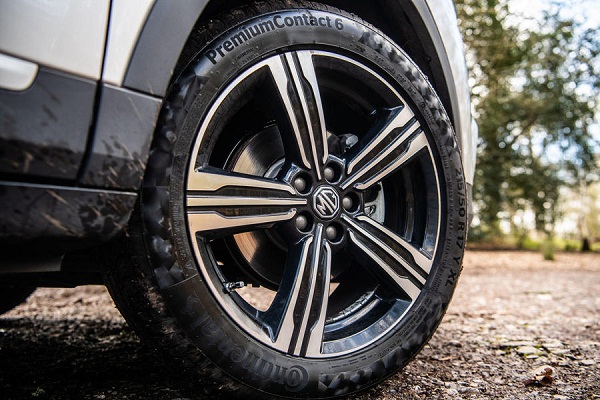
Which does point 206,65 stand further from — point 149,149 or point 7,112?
point 7,112

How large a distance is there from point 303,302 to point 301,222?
23cm

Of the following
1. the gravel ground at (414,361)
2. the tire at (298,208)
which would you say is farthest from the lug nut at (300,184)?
the gravel ground at (414,361)

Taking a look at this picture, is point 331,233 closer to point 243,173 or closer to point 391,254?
point 391,254

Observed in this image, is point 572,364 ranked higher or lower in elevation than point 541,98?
lower

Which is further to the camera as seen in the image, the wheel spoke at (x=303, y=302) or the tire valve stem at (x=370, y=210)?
the tire valve stem at (x=370, y=210)

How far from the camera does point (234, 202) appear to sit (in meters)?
1.46

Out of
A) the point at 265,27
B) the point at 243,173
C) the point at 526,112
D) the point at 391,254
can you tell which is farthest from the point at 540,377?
the point at 526,112

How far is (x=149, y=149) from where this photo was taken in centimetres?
126

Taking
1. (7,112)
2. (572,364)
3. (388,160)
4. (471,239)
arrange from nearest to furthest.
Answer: (7,112), (388,160), (572,364), (471,239)

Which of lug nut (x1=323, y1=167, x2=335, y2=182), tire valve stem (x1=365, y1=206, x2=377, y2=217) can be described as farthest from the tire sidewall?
lug nut (x1=323, y1=167, x2=335, y2=182)

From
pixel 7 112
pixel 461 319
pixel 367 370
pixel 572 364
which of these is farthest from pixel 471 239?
pixel 7 112

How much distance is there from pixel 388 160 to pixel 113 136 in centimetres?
92

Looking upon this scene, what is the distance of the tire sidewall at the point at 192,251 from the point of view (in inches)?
52.3

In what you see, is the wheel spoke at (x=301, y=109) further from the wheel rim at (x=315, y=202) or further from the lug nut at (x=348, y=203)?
the lug nut at (x=348, y=203)
